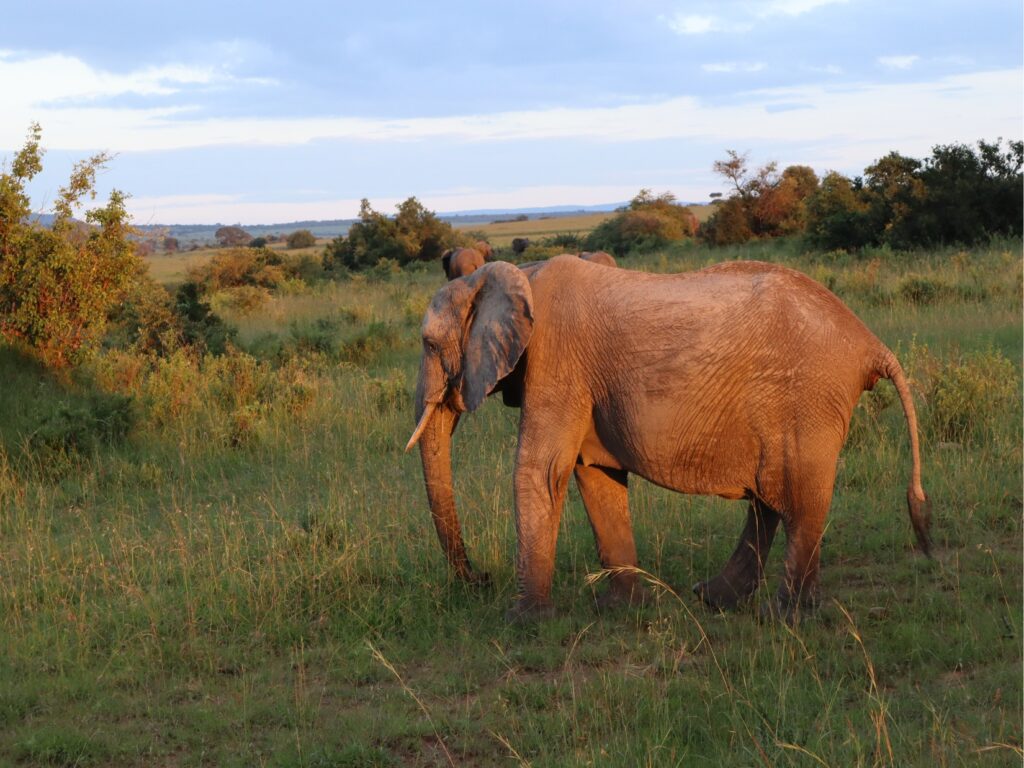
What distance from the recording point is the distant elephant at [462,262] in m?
6.34

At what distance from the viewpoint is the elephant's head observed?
5.76 meters

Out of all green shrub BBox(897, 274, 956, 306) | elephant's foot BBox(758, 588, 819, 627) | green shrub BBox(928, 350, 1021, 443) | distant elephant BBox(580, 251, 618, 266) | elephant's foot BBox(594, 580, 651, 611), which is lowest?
elephant's foot BBox(594, 580, 651, 611)

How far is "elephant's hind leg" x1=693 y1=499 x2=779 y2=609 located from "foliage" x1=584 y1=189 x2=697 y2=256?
25004 mm

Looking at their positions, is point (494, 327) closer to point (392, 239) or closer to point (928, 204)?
point (928, 204)

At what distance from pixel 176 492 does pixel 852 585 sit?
5.08 m

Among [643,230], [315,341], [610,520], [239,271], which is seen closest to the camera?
[610,520]

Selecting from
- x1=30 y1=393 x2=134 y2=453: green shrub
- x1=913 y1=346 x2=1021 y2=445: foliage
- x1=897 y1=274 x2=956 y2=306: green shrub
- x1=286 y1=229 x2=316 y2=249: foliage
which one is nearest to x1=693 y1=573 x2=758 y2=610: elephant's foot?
x1=913 y1=346 x2=1021 y2=445: foliage

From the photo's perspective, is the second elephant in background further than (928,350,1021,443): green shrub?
No

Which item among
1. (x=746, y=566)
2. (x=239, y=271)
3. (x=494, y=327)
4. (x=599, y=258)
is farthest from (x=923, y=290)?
(x=239, y=271)

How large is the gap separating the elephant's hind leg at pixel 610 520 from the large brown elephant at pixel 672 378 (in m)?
0.30

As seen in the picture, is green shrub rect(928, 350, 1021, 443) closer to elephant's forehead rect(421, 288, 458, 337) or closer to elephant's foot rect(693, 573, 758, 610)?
elephant's foot rect(693, 573, 758, 610)

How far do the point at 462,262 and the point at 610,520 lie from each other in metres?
1.58

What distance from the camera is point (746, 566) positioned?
6.32m

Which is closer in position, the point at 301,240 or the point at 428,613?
the point at 428,613
